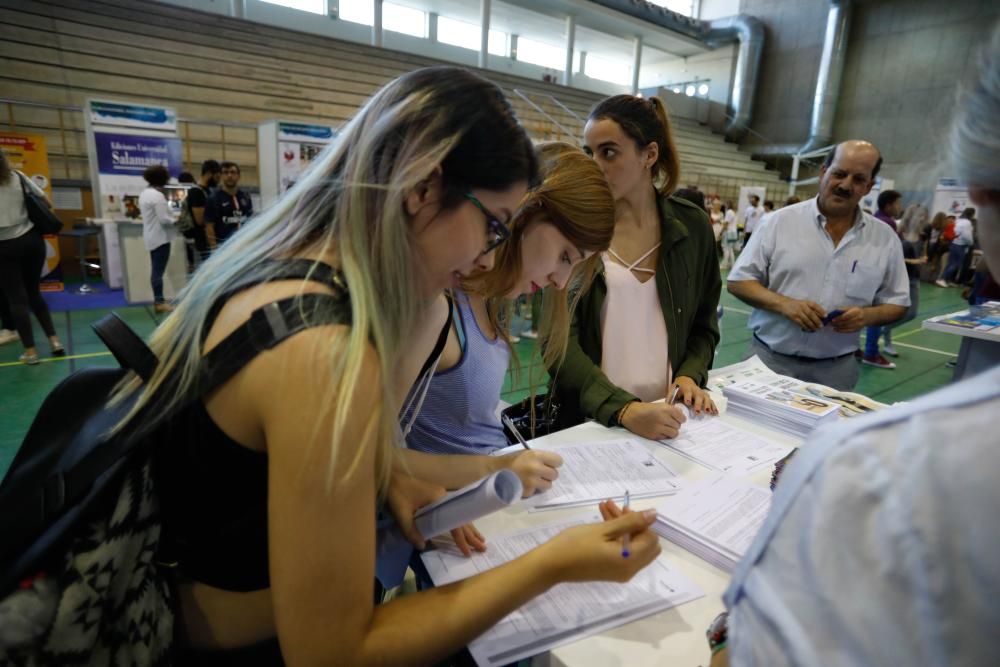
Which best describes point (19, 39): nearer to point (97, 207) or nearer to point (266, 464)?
point (97, 207)

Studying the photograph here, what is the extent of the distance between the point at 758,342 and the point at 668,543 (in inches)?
72.2

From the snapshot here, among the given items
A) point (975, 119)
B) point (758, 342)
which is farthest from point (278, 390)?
point (758, 342)

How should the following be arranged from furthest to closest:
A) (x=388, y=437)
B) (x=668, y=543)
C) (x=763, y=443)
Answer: (x=763, y=443), (x=668, y=543), (x=388, y=437)

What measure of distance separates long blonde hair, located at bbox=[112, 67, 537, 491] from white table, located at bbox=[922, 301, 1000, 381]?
9.62 ft

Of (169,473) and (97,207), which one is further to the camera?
(97,207)

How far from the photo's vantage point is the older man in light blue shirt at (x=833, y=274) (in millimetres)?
2287

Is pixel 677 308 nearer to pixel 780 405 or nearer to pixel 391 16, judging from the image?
pixel 780 405

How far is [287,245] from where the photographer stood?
714 millimetres

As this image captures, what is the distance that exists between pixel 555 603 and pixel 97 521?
623 millimetres

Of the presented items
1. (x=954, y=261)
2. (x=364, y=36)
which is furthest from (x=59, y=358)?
(x=954, y=261)

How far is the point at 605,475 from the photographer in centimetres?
122

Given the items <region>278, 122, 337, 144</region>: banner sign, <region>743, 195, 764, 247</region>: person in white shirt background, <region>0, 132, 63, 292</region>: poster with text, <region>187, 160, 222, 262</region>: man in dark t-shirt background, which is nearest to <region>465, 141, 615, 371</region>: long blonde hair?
<region>187, 160, 222, 262</region>: man in dark t-shirt background

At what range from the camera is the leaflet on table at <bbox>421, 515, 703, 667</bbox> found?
749 mm

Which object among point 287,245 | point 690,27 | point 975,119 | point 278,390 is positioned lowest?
point 278,390
